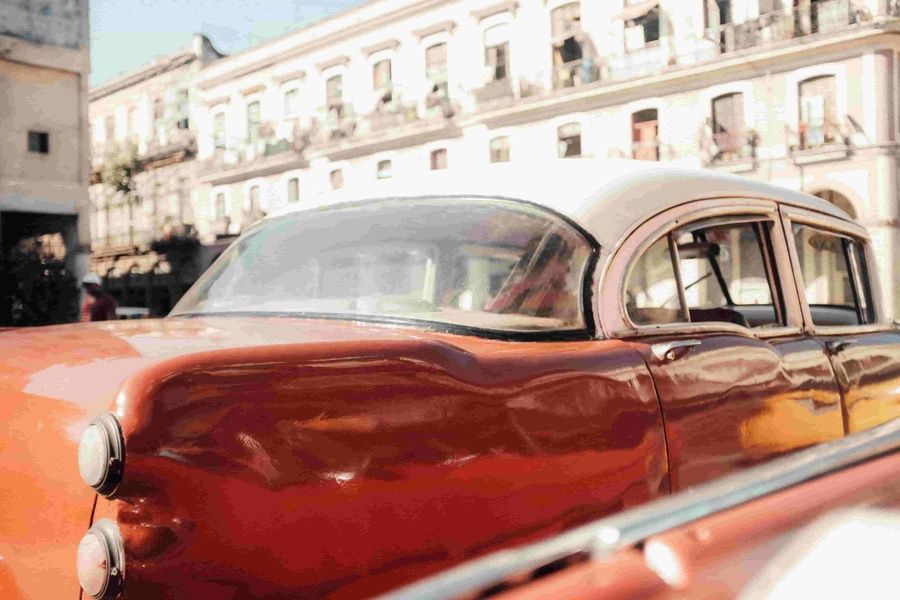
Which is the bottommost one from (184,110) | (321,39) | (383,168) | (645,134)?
(645,134)

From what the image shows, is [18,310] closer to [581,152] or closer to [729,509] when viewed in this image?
[581,152]

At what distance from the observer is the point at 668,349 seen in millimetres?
2104

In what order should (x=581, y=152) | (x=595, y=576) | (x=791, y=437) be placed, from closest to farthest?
1. (x=595, y=576)
2. (x=791, y=437)
3. (x=581, y=152)

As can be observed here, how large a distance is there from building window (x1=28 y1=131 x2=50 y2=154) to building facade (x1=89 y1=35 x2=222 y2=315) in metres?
13.8

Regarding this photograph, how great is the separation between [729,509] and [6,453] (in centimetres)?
125

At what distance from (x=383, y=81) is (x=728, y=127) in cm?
1188

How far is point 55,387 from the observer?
1475 millimetres

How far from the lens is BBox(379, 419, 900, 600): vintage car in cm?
79

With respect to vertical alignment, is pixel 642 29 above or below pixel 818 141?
above

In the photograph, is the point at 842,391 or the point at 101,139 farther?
the point at 101,139

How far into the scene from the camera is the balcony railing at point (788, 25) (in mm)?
19797

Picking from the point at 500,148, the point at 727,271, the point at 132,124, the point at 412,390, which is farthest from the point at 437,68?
the point at 412,390

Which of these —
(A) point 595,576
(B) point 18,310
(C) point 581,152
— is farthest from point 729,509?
(C) point 581,152

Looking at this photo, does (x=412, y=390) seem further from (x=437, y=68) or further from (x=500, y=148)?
(x=437, y=68)
